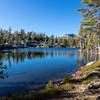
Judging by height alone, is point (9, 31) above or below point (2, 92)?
above

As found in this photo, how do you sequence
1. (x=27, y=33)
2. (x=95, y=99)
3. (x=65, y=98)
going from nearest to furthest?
(x=95, y=99)
(x=65, y=98)
(x=27, y=33)

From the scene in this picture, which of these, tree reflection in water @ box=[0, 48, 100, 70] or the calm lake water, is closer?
the calm lake water

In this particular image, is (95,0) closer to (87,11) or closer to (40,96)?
(87,11)

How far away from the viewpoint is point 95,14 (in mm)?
15000

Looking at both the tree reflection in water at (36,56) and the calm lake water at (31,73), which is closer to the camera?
the calm lake water at (31,73)

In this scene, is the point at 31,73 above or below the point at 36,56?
below

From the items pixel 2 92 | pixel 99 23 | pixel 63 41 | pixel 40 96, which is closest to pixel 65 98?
pixel 40 96

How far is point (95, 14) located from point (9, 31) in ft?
378

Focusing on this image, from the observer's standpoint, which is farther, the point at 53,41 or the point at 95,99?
the point at 53,41

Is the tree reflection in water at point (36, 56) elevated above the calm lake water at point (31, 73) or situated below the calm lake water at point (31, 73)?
above

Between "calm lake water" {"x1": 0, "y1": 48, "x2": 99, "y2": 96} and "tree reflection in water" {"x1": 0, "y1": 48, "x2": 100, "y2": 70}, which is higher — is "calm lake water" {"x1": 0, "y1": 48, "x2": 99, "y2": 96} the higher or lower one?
the lower one

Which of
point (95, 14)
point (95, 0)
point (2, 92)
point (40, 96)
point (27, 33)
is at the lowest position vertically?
point (2, 92)

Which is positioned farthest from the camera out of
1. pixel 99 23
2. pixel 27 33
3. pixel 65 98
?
pixel 27 33

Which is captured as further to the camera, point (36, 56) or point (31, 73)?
point (36, 56)
